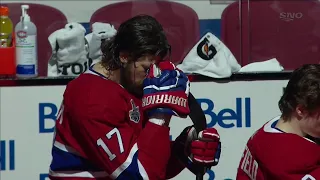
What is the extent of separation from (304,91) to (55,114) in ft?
5.89

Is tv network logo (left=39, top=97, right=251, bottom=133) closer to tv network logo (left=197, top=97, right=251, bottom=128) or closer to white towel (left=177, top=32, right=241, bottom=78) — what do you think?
tv network logo (left=197, top=97, right=251, bottom=128)

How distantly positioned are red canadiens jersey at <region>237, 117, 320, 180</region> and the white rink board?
1.33m

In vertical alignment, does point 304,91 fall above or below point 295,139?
above

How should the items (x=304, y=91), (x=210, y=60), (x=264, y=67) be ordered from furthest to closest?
(x=264, y=67) < (x=210, y=60) < (x=304, y=91)

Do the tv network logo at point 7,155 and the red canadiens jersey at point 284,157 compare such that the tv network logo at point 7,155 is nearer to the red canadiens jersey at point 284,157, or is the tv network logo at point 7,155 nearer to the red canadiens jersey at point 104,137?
the red canadiens jersey at point 104,137

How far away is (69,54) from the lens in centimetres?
455

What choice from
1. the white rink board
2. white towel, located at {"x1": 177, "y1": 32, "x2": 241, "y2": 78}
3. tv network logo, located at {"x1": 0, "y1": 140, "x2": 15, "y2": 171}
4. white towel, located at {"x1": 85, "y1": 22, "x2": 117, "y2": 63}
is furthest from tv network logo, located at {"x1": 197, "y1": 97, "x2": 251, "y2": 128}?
tv network logo, located at {"x1": 0, "y1": 140, "x2": 15, "y2": 171}

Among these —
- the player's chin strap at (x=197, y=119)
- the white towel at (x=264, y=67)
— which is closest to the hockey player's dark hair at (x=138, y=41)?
the player's chin strap at (x=197, y=119)

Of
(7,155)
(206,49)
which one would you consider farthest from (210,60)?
(7,155)

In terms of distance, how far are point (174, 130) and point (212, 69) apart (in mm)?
398

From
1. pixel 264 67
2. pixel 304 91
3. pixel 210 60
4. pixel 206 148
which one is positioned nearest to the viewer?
pixel 206 148

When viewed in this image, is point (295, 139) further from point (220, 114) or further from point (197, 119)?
point (220, 114)

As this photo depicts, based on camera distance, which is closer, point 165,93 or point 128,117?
point 165,93

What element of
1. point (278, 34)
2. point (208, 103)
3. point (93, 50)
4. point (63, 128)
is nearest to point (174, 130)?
point (208, 103)
